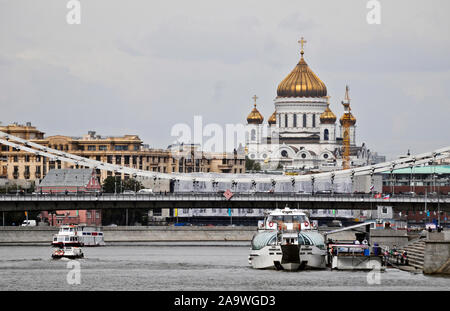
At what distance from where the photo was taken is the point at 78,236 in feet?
407

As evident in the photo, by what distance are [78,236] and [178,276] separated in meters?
46.3

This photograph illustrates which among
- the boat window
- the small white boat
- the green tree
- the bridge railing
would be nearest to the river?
the small white boat

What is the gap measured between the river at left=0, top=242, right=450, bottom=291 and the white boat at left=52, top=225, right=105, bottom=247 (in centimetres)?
1260

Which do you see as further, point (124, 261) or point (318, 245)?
point (124, 261)

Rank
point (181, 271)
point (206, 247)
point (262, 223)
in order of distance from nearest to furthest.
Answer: point (181, 271)
point (262, 223)
point (206, 247)

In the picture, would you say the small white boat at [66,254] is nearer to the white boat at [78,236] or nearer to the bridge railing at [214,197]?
the white boat at [78,236]

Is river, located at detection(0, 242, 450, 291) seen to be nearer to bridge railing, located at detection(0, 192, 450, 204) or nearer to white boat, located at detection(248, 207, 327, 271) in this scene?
white boat, located at detection(248, 207, 327, 271)

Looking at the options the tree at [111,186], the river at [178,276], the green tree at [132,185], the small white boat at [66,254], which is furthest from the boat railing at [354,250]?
the green tree at [132,185]

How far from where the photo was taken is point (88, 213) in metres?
178

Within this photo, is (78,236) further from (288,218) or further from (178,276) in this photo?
(178,276)

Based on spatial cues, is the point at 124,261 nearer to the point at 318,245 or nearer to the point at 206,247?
the point at 318,245

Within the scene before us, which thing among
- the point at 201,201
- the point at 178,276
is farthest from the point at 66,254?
the point at 201,201
